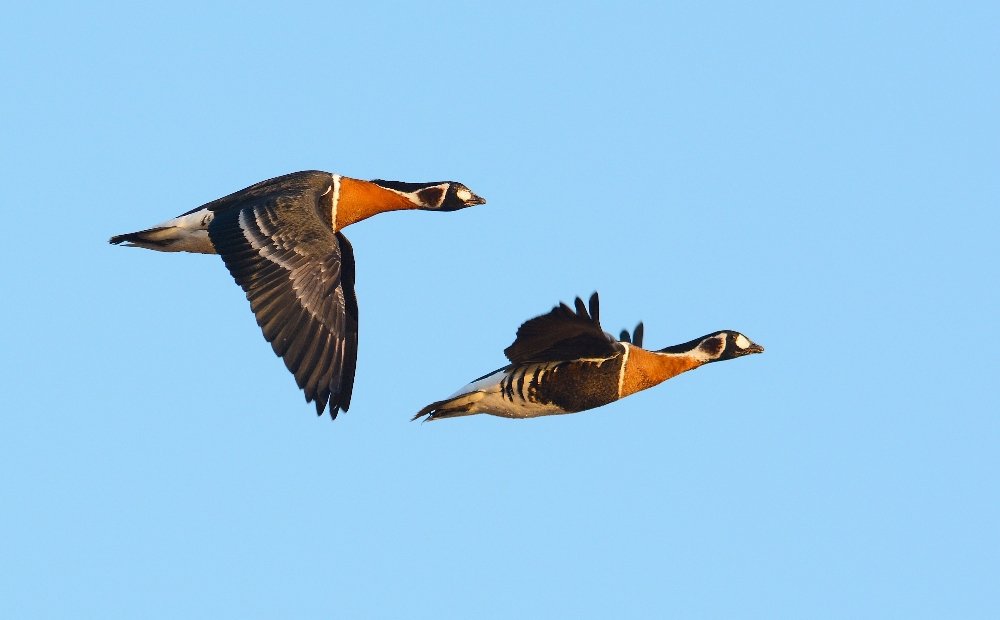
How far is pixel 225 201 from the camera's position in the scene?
2152 centimetres

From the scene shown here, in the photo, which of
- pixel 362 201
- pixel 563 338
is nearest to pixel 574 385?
pixel 563 338

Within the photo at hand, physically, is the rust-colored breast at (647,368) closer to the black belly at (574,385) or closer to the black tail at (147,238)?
the black belly at (574,385)

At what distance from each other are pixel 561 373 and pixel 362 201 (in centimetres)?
336

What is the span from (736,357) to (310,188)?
520cm

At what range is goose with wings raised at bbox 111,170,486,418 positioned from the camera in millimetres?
19391

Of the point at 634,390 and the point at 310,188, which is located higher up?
the point at 310,188

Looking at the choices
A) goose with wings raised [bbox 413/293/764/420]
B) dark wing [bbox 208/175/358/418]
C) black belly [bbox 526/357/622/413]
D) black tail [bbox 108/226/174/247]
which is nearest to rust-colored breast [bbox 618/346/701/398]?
goose with wings raised [bbox 413/293/764/420]

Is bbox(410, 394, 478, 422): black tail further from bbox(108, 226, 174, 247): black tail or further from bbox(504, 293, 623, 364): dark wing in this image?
bbox(108, 226, 174, 247): black tail

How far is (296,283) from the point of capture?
1967cm

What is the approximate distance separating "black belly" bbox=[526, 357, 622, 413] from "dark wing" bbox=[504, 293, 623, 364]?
149 mm

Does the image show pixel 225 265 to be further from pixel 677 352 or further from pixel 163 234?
pixel 677 352

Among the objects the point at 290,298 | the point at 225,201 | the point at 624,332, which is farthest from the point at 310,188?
the point at 624,332

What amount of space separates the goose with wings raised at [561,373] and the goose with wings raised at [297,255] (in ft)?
4.99

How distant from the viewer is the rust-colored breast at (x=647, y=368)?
21.2 meters
